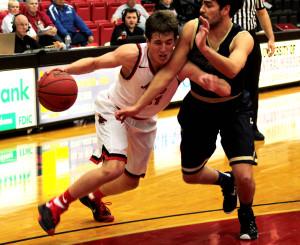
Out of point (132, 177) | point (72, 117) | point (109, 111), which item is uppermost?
point (109, 111)

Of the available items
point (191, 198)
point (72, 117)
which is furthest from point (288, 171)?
point (72, 117)

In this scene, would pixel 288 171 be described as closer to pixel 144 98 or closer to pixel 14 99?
pixel 144 98

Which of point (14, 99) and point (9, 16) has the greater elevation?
point (9, 16)

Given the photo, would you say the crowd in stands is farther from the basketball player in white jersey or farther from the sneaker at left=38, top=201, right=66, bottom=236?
the sneaker at left=38, top=201, right=66, bottom=236

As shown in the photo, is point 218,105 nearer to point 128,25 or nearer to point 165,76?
point 165,76

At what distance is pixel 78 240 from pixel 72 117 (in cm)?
453

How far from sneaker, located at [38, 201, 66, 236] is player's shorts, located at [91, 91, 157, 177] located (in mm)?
471

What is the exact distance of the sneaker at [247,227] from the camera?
421 cm

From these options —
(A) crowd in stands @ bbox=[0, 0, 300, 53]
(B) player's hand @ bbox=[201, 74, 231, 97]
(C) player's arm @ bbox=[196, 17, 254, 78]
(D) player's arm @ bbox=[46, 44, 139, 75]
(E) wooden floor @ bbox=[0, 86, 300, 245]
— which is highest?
(C) player's arm @ bbox=[196, 17, 254, 78]

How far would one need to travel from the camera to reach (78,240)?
14.3ft

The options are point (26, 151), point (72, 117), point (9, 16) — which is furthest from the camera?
point (9, 16)

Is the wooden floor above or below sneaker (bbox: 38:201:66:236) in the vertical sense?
below

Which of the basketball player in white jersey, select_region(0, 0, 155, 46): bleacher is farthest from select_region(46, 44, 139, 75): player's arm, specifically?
→ select_region(0, 0, 155, 46): bleacher

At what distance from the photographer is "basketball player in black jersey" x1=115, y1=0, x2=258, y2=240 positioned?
13.2 ft
